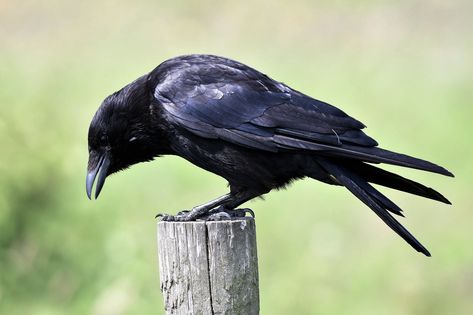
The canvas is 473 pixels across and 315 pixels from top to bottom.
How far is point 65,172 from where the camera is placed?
10094mm

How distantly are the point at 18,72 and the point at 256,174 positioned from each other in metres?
7.15

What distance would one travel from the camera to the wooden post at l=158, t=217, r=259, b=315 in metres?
4.88

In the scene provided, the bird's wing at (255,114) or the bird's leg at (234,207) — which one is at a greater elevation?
the bird's wing at (255,114)

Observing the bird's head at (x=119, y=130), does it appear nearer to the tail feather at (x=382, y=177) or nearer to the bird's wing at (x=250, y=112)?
the bird's wing at (x=250, y=112)

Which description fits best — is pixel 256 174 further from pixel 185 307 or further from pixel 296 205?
pixel 296 205

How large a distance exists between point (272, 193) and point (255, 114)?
4.30 m

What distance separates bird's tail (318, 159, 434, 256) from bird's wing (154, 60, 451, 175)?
151 millimetres

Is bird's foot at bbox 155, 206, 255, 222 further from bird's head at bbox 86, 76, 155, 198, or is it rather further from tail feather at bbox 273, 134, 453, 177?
bird's head at bbox 86, 76, 155, 198

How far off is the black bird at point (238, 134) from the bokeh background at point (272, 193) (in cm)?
321

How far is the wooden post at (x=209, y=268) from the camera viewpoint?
4.88 meters

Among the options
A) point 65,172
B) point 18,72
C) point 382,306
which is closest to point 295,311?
point 382,306

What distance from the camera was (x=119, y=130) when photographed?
6102 millimetres

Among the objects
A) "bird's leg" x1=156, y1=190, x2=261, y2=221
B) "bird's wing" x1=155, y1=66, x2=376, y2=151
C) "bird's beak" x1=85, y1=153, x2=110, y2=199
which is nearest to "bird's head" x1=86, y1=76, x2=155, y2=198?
"bird's beak" x1=85, y1=153, x2=110, y2=199

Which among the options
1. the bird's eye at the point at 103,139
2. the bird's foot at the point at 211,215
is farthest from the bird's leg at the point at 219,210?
the bird's eye at the point at 103,139
